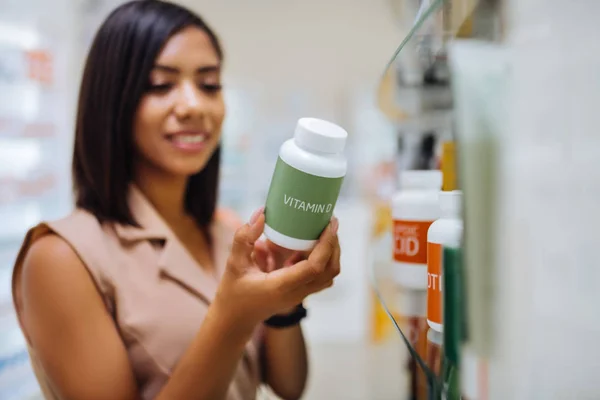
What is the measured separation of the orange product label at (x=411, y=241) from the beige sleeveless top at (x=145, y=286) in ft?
0.94

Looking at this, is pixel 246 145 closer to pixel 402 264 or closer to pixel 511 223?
pixel 511 223

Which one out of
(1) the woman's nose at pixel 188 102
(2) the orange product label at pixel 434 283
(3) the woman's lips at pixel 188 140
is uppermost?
(1) the woman's nose at pixel 188 102

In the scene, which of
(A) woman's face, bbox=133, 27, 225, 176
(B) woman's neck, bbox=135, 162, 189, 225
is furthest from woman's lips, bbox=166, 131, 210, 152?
(B) woman's neck, bbox=135, 162, 189, 225

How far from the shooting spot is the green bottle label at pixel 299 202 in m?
0.47

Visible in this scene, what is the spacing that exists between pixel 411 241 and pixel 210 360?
0.91ft

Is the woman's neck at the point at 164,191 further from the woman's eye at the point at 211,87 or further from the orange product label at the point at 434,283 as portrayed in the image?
the orange product label at the point at 434,283

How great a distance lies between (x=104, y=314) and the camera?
61cm

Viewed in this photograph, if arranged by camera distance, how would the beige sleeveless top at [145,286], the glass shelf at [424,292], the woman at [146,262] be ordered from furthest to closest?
the beige sleeveless top at [145,286] < the woman at [146,262] < the glass shelf at [424,292]

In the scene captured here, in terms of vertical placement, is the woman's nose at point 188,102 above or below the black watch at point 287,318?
above

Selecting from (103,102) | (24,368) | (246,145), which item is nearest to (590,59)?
(103,102)

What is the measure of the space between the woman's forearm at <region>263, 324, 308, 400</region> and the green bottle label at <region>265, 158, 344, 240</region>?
0.33 metres

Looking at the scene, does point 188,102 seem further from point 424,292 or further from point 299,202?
point 424,292

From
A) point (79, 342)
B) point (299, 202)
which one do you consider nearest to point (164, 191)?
point (79, 342)

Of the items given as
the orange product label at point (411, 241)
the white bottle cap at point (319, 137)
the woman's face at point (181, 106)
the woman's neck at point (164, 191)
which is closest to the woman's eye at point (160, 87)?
the woman's face at point (181, 106)
